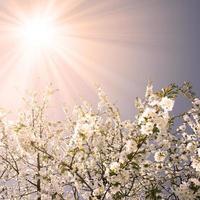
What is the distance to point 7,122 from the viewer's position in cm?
1077

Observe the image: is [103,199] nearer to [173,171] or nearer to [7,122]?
[173,171]

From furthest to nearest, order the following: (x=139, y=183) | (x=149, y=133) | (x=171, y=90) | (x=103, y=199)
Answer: (x=139, y=183)
(x=103, y=199)
(x=171, y=90)
(x=149, y=133)

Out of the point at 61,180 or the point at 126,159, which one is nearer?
the point at 126,159

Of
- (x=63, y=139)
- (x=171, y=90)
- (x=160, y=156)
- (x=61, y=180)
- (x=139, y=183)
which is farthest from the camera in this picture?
(x=63, y=139)

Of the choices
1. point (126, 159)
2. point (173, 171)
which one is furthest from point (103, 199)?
point (173, 171)

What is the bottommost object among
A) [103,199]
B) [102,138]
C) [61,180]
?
[103,199]

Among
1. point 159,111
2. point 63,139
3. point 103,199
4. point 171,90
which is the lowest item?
point 103,199

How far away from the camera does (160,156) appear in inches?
318

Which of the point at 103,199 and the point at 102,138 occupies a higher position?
the point at 102,138

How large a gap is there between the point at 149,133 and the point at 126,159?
628mm

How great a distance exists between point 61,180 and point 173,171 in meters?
2.74

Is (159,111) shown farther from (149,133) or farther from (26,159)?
(26,159)

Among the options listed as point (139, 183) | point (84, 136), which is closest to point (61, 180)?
point (139, 183)

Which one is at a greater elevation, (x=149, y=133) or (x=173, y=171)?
(x=173, y=171)
